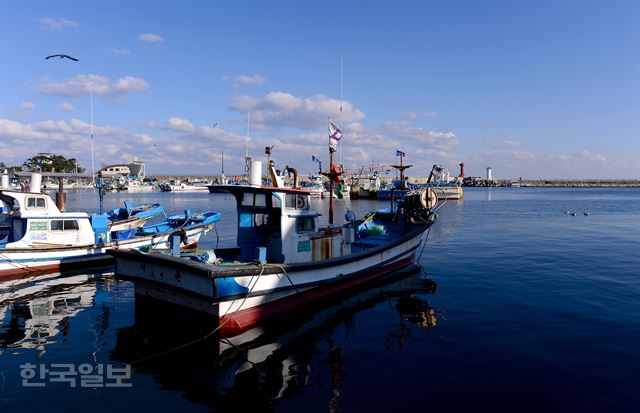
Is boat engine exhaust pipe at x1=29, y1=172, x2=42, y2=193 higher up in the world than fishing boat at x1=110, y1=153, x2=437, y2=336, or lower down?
higher up

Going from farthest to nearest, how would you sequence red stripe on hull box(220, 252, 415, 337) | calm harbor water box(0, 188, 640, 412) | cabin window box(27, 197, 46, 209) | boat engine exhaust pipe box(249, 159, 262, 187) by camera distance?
1. cabin window box(27, 197, 46, 209)
2. boat engine exhaust pipe box(249, 159, 262, 187)
3. red stripe on hull box(220, 252, 415, 337)
4. calm harbor water box(0, 188, 640, 412)

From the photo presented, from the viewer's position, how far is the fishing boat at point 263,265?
11.5 meters

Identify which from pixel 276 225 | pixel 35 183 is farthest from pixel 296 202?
pixel 35 183

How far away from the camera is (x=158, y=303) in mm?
12992

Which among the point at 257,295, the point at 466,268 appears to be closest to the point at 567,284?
the point at 466,268

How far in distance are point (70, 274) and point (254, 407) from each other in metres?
16.9

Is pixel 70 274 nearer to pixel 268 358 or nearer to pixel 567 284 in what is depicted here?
pixel 268 358

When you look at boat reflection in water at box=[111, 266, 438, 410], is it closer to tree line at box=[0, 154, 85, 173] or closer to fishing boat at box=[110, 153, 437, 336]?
fishing boat at box=[110, 153, 437, 336]

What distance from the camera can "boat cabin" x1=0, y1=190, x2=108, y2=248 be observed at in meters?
20.5

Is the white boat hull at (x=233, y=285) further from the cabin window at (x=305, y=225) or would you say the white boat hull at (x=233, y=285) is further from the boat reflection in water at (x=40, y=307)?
the boat reflection in water at (x=40, y=307)

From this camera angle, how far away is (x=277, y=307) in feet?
43.9

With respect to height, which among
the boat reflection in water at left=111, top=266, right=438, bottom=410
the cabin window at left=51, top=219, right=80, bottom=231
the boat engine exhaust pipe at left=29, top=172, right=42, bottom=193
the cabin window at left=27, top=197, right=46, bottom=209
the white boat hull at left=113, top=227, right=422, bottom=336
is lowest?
the boat reflection in water at left=111, top=266, right=438, bottom=410

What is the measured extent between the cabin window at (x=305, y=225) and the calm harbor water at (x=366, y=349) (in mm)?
2991

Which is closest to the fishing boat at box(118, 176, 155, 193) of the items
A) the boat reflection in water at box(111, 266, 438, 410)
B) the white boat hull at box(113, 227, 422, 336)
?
the white boat hull at box(113, 227, 422, 336)
